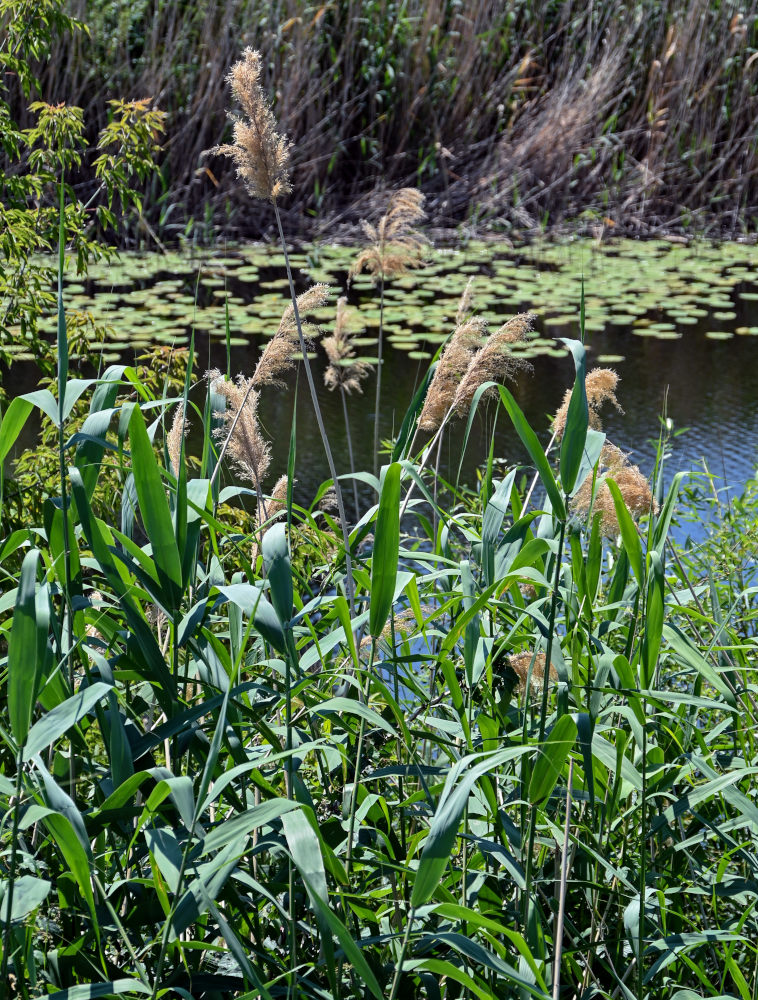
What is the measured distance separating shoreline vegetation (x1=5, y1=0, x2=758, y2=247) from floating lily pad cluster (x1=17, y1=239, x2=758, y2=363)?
47 centimetres

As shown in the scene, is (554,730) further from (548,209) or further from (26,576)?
(548,209)

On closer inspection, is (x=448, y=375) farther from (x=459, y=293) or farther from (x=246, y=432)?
(x=459, y=293)

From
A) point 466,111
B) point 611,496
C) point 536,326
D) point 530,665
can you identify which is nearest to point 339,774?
point 530,665

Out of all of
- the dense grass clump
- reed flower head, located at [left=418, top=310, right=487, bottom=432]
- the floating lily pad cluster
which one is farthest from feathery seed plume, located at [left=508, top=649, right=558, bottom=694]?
the floating lily pad cluster

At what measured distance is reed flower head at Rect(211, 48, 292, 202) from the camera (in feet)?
5.20

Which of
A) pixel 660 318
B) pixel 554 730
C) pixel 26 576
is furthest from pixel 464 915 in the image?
pixel 660 318

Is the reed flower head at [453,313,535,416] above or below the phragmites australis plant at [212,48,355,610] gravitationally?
Answer: below

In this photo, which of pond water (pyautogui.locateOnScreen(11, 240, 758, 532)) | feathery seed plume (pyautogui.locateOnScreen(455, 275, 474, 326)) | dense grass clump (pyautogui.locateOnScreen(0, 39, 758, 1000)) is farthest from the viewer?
pond water (pyautogui.locateOnScreen(11, 240, 758, 532))

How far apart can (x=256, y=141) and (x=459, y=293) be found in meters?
4.79

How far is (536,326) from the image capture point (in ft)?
20.1

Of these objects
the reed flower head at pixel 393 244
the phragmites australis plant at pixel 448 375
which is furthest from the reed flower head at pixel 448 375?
the reed flower head at pixel 393 244

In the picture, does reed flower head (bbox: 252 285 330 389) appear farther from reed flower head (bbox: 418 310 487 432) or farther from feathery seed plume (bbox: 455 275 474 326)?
feathery seed plume (bbox: 455 275 474 326)

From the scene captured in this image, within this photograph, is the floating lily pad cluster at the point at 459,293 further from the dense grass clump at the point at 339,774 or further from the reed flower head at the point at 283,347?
the dense grass clump at the point at 339,774

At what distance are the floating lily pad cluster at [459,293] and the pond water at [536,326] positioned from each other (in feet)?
0.04
